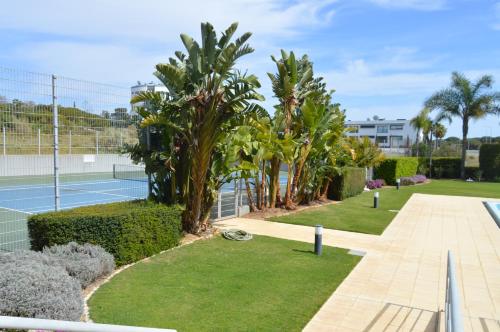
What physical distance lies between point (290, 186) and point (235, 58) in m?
7.38

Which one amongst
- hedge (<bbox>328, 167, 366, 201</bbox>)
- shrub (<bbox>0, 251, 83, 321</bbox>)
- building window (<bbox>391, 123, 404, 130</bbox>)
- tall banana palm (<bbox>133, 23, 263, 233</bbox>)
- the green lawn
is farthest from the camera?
building window (<bbox>391, 123, 404, 130</bbox>)

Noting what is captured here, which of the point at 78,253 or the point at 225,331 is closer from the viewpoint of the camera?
the point at 225,331

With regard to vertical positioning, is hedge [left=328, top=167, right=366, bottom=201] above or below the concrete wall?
below

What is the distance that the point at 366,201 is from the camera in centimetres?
1880

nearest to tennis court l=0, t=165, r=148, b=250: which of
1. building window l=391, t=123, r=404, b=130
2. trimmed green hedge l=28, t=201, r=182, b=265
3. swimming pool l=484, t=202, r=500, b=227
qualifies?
trimmed green hedge l=28, t=201, r=182, b=265

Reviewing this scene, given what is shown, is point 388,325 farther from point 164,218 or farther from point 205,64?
point 205,64

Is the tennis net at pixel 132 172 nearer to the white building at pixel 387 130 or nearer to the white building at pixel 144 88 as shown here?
the white building at pixel 144 88

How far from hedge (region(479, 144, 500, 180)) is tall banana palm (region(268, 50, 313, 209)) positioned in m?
28.6

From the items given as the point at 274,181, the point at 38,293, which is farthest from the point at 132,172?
the point at 38,293

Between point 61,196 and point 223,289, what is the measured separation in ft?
50.7

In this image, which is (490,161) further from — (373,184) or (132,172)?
(132,172)

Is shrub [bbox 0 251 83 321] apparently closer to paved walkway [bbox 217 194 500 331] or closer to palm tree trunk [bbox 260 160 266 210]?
paved walkway [bbox 217 194 500 331]

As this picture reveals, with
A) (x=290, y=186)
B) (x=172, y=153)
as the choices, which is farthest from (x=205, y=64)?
(x=290, y=186)

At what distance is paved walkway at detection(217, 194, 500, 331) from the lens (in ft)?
18.0
